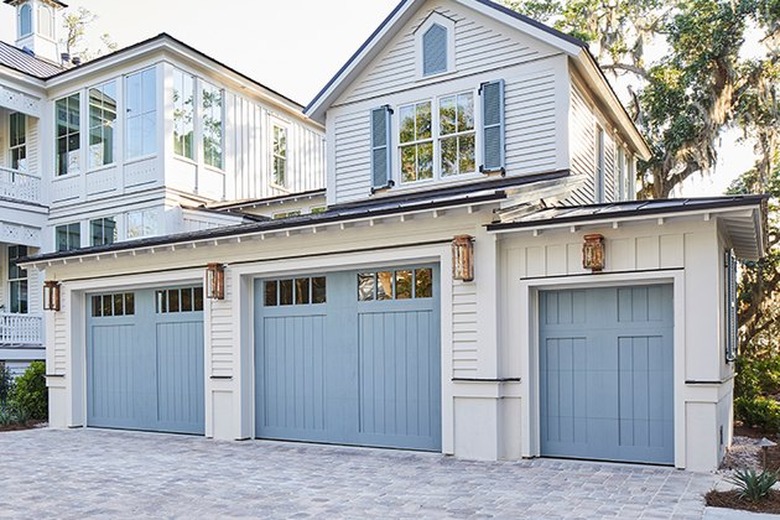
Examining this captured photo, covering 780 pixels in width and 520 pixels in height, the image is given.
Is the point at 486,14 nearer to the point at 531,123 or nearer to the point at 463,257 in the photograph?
the point at 531,123

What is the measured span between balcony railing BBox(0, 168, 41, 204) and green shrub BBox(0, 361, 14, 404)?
4.05 meters

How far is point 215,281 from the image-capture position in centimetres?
1051

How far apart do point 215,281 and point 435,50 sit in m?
5.19

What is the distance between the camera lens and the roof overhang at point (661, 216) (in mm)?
7137

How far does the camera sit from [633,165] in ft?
53.1

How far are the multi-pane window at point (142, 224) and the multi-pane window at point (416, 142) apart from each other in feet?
19.9

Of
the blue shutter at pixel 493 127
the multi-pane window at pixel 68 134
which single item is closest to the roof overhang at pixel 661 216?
the blue shutter at pixel 493 127

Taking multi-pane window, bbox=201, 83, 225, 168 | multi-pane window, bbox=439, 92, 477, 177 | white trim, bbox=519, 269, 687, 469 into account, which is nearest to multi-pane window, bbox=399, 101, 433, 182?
multi-pane window, bbox=439, 92, 477, 177

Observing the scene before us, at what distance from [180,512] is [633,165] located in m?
13.0

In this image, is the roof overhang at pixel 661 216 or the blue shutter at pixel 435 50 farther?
the blue shutter at pixel 435 50

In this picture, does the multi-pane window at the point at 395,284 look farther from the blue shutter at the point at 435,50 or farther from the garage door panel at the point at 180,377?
the blue shutter at the point at 435,50

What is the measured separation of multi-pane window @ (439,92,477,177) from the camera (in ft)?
37.7

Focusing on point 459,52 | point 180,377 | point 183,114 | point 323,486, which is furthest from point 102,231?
point 323,486

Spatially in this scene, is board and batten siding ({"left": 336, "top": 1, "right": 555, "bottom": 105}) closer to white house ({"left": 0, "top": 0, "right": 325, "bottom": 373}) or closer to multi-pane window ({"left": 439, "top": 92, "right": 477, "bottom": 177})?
multi-pane window ({"left": 439, "top": 92, "right": 477, "bottom": 177})
